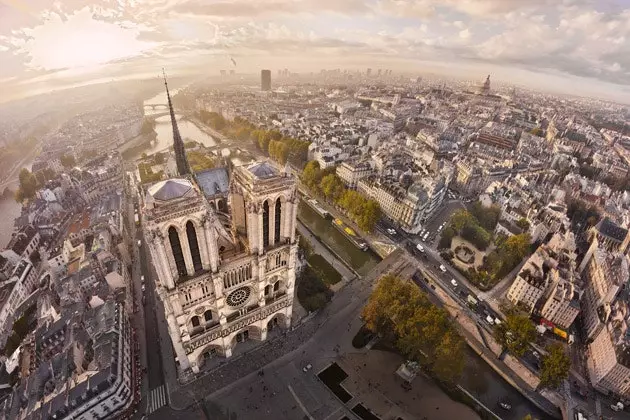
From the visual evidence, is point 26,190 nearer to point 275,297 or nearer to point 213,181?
point 213,181

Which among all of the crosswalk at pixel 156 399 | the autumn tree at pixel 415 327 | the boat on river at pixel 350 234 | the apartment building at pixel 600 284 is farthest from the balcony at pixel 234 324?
the apartment building at pixel 600 284

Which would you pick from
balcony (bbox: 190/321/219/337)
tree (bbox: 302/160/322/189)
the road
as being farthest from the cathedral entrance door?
tree (bbox: 302/160/322/189)

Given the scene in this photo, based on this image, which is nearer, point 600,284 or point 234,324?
point 234,324

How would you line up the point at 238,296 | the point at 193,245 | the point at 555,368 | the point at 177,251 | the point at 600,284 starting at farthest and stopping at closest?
the point at 600,284 → the point at 555,368 → the point at 238,296 → the point at 193,245 → the point at 177,251

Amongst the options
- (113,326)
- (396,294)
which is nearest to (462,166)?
(396,294)

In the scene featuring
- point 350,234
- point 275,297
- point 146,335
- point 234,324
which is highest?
point 275,297

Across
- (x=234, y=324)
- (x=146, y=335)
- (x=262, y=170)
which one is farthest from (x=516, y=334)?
(x=146, y=335)
